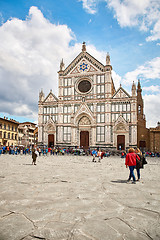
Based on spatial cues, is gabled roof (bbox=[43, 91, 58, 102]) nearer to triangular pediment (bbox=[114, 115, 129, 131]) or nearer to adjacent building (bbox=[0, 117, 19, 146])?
adjacent building (bbox=[0, 117, 19, 146])

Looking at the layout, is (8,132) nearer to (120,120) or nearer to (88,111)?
(88,111)

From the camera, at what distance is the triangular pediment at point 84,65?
1513 inches

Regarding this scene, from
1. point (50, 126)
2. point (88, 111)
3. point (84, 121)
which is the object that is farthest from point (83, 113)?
point (50, 126)

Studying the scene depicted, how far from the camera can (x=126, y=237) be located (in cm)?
316

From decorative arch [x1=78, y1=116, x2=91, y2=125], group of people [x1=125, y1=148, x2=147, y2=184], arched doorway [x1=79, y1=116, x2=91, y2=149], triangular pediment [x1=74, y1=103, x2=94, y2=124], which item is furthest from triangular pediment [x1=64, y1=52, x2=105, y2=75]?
group of people [x1=125, y1=148, x2=147, y2=184]

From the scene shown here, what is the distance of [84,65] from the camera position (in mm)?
39375

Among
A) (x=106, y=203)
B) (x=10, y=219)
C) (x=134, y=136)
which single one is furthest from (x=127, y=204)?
(x=134, y=136)

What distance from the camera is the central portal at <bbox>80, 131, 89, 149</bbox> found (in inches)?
1479

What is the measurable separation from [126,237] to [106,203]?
1816mm

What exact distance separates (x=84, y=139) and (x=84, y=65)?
1592 cm

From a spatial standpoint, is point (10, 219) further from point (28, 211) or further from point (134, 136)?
point (134, 136)

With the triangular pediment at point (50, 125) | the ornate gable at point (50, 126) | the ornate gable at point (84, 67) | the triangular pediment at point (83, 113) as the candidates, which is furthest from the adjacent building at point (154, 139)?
the triangular pediment at point (50, 125)

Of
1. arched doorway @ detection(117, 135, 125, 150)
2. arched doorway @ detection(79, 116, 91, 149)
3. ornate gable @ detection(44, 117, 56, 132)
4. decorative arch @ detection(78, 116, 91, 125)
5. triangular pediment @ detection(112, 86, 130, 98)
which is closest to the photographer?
arched doorway @ detection(117, 135, 125, 150)

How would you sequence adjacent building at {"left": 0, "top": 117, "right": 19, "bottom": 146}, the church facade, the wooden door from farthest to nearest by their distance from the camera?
1. adjacent building at {"left": 0, "top": 117, "right": 19, "bottom": 146}
2. the wooden door
3. the church facade
